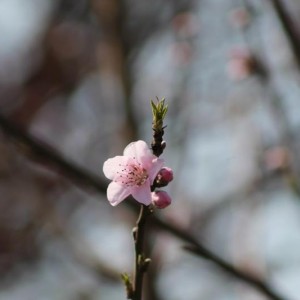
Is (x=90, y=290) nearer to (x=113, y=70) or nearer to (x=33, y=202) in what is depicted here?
(x=33, y=202)

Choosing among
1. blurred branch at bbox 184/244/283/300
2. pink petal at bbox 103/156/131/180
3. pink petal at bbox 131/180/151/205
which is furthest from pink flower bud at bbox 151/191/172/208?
blurred branch at bbox 184/244/283/300

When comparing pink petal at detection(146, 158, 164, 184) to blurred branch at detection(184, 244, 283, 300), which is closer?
pink petal at detection(146, 158, 164, 184)

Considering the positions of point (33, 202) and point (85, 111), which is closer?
point (33, 202)

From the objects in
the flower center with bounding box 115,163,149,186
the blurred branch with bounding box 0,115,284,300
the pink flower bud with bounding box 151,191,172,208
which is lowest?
the pink flower bud with bounding box 151,191,172,208

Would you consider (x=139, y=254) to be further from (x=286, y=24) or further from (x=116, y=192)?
(x=286, y=24)

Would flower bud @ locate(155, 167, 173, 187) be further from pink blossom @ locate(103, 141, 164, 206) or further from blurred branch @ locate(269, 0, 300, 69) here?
blurred branch @ locate(269, 0, 300, 69)


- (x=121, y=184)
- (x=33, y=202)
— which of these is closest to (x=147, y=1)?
(x=33, y=202)

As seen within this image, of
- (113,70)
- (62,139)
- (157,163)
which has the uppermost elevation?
(62,139)

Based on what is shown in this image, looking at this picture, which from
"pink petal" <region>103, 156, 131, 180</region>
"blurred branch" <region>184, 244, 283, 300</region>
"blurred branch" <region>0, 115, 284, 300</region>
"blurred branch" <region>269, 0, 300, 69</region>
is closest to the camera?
"pink petal" <region>103, 156, 131, 180</region>
